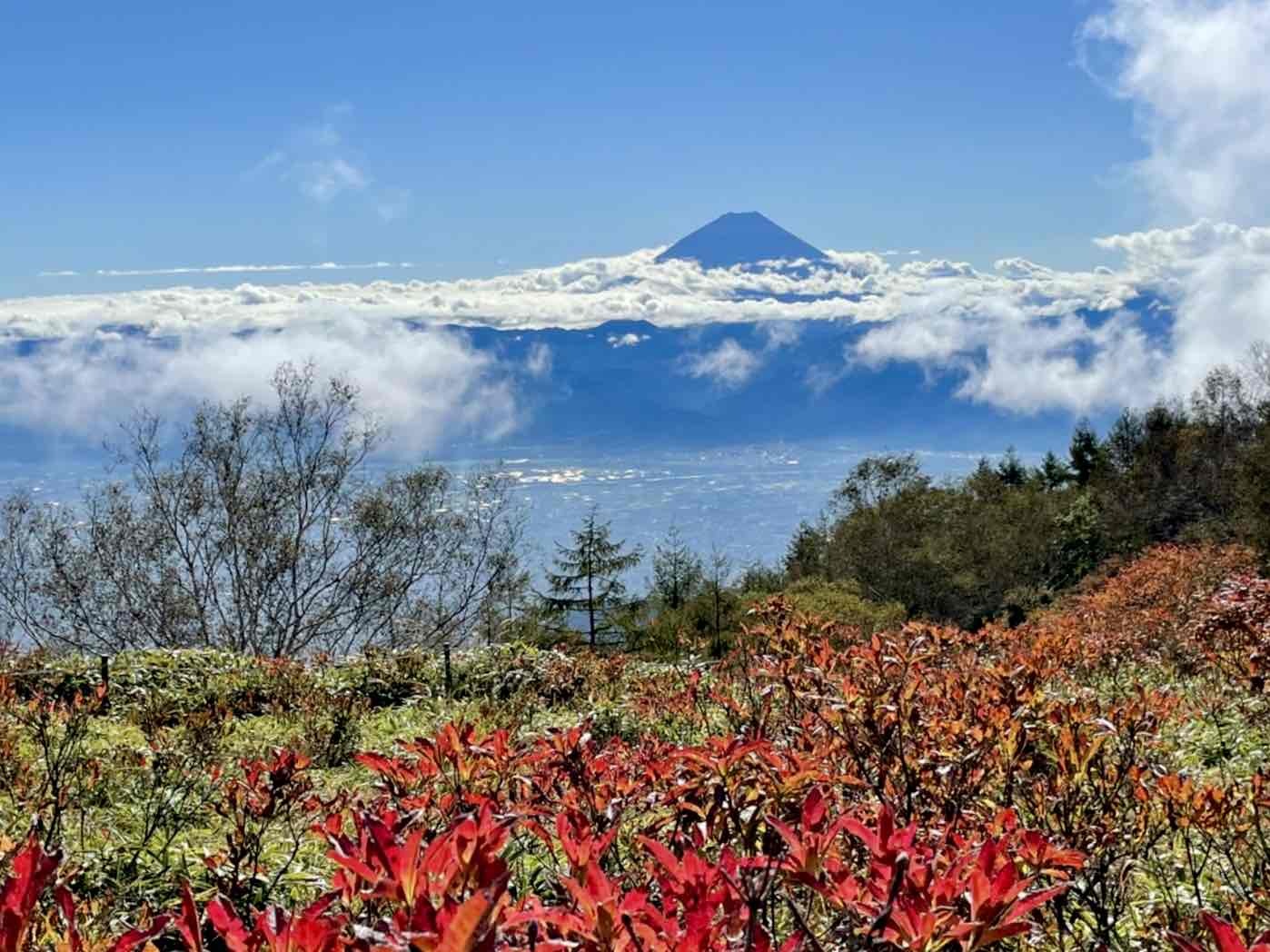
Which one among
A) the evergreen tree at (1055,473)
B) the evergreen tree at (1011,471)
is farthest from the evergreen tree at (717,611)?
the evergreen tree at (1055,473)

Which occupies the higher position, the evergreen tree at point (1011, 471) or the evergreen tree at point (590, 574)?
the evergreen tree at point (1011, 471)

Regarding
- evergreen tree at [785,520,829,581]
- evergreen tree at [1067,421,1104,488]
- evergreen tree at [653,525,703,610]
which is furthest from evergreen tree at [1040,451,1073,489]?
evergreen tree at [653,525,703,610]

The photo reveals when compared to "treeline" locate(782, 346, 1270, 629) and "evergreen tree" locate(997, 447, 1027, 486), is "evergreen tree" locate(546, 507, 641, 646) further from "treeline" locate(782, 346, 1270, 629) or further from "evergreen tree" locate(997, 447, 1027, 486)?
"evergreen tree" locate(997, 447, 1027, 486)

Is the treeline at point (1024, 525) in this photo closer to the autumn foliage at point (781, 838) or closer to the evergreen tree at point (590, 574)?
the evergreen tree at point (590, 574)

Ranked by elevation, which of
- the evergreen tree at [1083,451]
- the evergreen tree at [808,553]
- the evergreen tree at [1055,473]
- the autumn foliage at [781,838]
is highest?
the autumn foliage at [781,838]

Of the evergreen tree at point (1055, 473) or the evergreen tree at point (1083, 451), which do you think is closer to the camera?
the evergreen tree at point (1083, 451)

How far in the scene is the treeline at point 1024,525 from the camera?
34031mm

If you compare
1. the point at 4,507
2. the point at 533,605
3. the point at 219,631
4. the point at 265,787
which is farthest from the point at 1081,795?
the point at 533,605

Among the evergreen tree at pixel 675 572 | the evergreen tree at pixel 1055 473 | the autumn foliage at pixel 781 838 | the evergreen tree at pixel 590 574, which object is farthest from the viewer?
the evergreen tree at pixel 1055 473

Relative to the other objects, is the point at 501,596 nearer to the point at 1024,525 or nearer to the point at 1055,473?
the point at 1024,525

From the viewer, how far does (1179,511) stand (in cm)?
3638

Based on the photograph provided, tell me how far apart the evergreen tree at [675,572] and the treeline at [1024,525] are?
11.7ft

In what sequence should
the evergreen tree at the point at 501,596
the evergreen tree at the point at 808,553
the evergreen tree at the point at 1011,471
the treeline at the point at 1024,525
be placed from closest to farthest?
the evergreen tree at the point at 501,596 < the treeline at the point at 1024,525 < the evergreen tree at the point at 808,553 < the evergreen tree at the point at 1011,471

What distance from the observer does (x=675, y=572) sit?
30.8 meters
